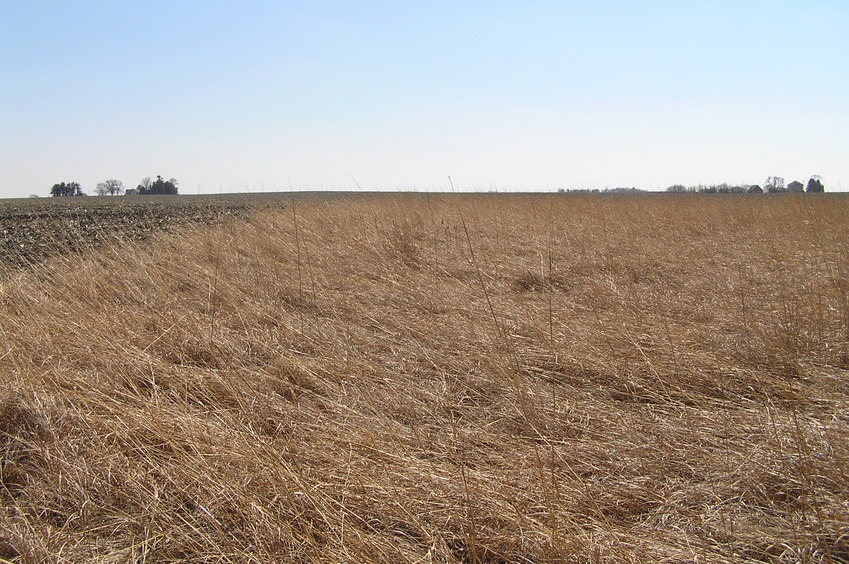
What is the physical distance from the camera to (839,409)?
2.30 m

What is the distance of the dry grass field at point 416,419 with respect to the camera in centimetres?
158

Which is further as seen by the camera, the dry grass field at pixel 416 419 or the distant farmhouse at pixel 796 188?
the distant farmhouse at pixel 796 188

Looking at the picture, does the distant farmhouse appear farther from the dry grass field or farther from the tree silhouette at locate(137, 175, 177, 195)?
the tree silhouette at locate(137, 175, 177, 195)

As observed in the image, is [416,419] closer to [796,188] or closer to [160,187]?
[796,188]

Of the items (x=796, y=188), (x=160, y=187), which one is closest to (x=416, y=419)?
(x=796, y=188)

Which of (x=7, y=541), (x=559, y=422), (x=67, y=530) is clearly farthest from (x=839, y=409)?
(x=7, y=541)

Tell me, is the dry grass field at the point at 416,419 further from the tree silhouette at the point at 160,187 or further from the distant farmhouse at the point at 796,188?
the tree silhouette at the point at 160,187

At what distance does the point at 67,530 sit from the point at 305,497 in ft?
2.33

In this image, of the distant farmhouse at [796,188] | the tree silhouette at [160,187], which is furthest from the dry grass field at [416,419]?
the tree silhouette at [160,187]

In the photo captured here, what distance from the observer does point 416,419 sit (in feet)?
7.77

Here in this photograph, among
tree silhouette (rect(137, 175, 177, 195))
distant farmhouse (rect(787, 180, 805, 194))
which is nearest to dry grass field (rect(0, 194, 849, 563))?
distant farmhouse (rect(787, 180, 805, 194))

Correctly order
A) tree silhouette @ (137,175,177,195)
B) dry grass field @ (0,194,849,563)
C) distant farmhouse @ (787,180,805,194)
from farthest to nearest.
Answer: tree silhouette @ (137,175,177,195) < distant farmhouse @ (787,180,805,194) < dry grass field @ (0,194,849,563)

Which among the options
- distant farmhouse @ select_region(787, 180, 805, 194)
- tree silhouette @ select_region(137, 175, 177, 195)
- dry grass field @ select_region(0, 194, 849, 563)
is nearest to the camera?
dry grass field @ select_region(0, 194, 849, 563)

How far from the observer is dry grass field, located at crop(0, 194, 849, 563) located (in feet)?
5.20
